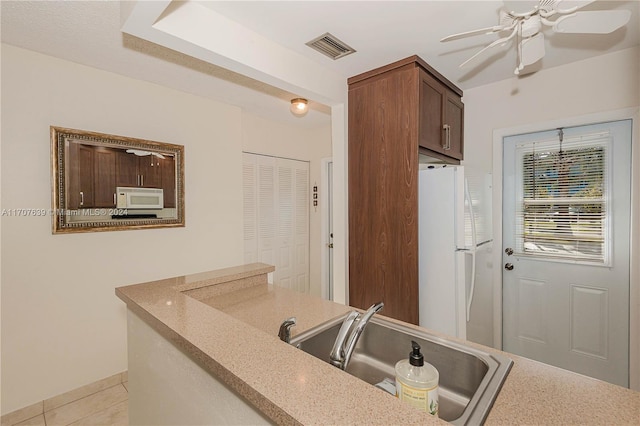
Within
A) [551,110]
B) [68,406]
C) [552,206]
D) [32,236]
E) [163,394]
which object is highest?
[551,110]

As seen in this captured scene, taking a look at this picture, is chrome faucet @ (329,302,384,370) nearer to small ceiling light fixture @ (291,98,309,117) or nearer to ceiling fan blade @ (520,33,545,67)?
ceiling fan blade @ (520,33,545,67)

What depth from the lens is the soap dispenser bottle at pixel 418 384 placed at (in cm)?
80

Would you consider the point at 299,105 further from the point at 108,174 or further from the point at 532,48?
the point at 532,48

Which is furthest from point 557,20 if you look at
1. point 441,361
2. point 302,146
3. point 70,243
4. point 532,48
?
point 70,243

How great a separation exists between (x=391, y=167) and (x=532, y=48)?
105 centimetres

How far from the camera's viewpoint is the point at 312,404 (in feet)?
2.05

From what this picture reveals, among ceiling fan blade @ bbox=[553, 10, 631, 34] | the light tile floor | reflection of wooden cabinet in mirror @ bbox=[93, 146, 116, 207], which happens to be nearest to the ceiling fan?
ceiling fan blade @ bbox=[553, 10, 631, 34]

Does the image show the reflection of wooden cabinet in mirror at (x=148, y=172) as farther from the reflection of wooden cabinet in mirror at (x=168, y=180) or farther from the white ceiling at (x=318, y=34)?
the white ceiling at (x=318, y=34)

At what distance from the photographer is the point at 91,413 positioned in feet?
7.21

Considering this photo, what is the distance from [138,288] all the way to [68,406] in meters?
1.57

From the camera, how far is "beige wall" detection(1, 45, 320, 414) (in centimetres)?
207

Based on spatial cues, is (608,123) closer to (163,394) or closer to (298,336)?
(298,336)

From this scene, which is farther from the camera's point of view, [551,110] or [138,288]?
[551,110]

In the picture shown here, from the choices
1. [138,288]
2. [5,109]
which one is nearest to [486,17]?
[138,288]
